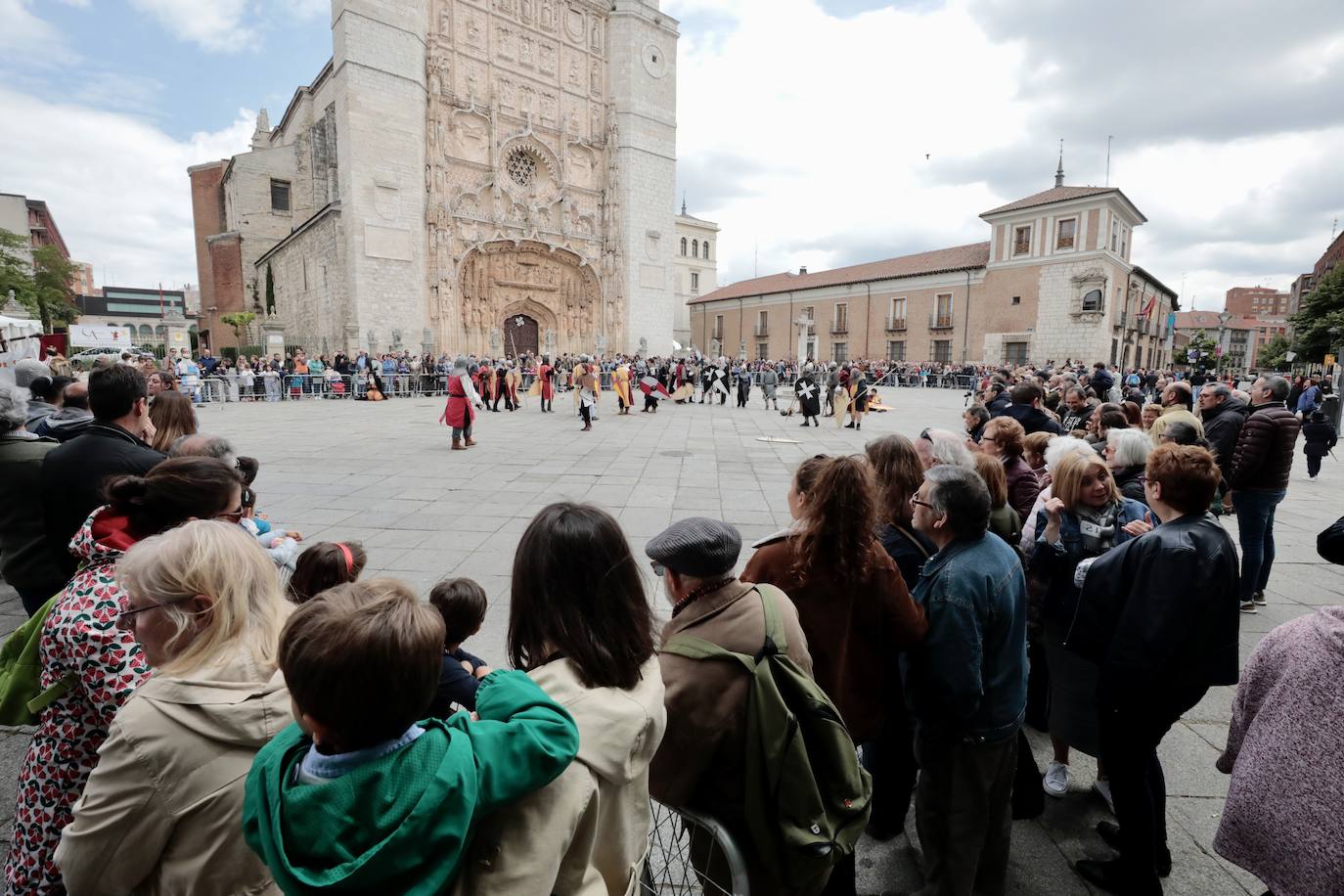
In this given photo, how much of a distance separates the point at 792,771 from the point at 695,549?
1.83ft

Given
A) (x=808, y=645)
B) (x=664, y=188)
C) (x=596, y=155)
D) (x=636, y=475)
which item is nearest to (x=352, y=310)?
(x=596, y=155)

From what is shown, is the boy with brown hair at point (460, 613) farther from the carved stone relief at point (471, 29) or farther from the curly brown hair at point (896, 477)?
the carved stone relief at point (471, 29)

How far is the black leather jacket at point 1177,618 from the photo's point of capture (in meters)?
2.14

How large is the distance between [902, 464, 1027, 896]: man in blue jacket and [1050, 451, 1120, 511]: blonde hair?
85 centimetres

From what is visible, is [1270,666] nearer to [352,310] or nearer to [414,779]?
[414,779]

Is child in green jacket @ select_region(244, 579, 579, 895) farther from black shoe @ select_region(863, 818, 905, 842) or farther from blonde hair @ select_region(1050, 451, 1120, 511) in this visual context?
blonde hair @ select_region(1050, 451, 1120, 511)

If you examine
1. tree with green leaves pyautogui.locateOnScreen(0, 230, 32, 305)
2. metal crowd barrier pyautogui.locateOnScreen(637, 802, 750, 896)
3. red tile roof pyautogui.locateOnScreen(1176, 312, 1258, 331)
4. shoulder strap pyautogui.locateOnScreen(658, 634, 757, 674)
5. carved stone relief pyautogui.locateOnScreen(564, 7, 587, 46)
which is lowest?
metal crowd barrier pyautogui.locateOnScreen(637, 802, 750, 896)

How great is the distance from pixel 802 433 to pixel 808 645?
493 inches

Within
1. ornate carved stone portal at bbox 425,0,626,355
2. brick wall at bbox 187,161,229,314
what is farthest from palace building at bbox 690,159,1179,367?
brick wall at bbox 187,161,229,314

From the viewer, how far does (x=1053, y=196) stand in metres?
34.4

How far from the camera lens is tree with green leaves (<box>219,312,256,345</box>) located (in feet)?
113

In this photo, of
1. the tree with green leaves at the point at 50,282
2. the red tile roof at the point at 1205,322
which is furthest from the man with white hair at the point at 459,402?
the red tile roof at the point at 1205,322

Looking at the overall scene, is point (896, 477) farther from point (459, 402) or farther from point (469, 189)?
point (469, 189)

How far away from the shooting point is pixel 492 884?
1.11 meters
